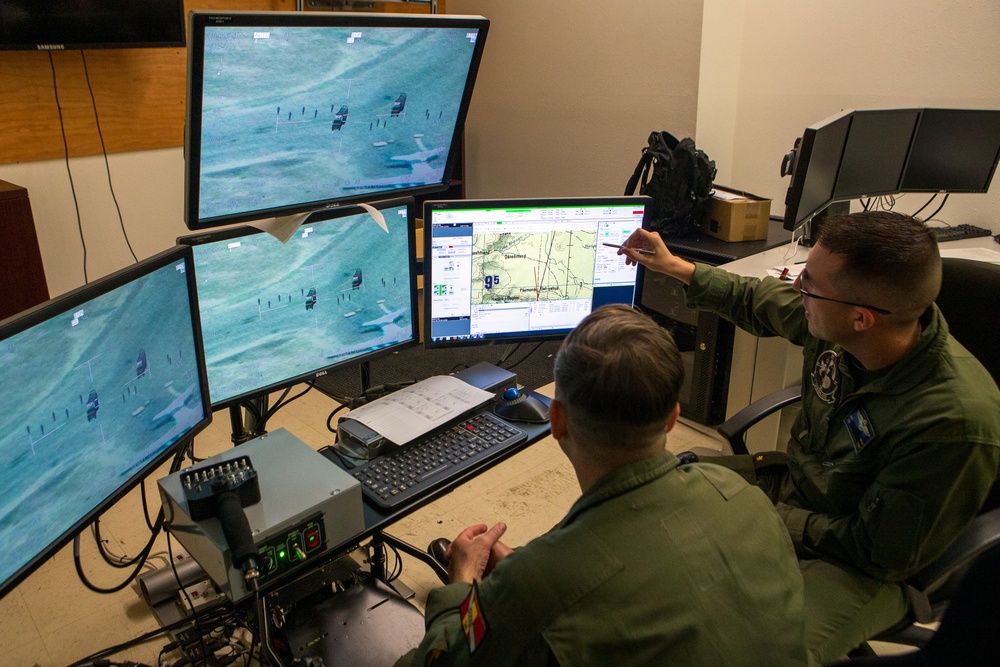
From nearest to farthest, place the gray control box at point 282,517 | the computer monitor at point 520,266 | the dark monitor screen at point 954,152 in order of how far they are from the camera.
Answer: the gray control box at point 282,517
the computer monitor at point 520,266
the dark monitor screen at point 954,152

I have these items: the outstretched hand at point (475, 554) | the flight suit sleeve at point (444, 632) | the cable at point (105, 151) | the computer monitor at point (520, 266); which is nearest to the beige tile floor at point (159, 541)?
the computer monitor at point (520, 266)

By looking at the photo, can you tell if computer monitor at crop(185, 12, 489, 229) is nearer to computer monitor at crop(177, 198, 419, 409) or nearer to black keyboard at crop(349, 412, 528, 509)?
computer monitor at crop(177, 198, 419, 409)

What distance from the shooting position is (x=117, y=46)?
9.91 feet

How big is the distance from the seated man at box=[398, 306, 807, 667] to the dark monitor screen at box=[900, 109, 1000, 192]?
7.47 ft

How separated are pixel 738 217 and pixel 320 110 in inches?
76.3

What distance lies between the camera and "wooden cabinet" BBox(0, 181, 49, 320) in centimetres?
275

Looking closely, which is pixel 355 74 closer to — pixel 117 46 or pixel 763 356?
pixel 763 356

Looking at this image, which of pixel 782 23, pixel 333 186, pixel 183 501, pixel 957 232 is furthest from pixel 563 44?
pixel 183 501

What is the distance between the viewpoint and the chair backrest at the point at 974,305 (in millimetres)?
1680

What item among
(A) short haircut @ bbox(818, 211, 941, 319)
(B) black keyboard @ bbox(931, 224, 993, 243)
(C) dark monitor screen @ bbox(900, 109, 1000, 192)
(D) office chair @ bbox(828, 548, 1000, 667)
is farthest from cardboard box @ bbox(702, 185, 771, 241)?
(D) office chair @ bbox(828, 548, 1000, 667)

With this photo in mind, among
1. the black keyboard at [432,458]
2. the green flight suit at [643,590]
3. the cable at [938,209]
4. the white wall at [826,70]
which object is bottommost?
the black keyboard at [432,458]

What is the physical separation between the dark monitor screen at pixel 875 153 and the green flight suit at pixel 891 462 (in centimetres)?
126

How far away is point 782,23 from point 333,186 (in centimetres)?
260

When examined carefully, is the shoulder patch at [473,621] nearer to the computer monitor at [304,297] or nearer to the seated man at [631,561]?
the seated man at [631,561]
